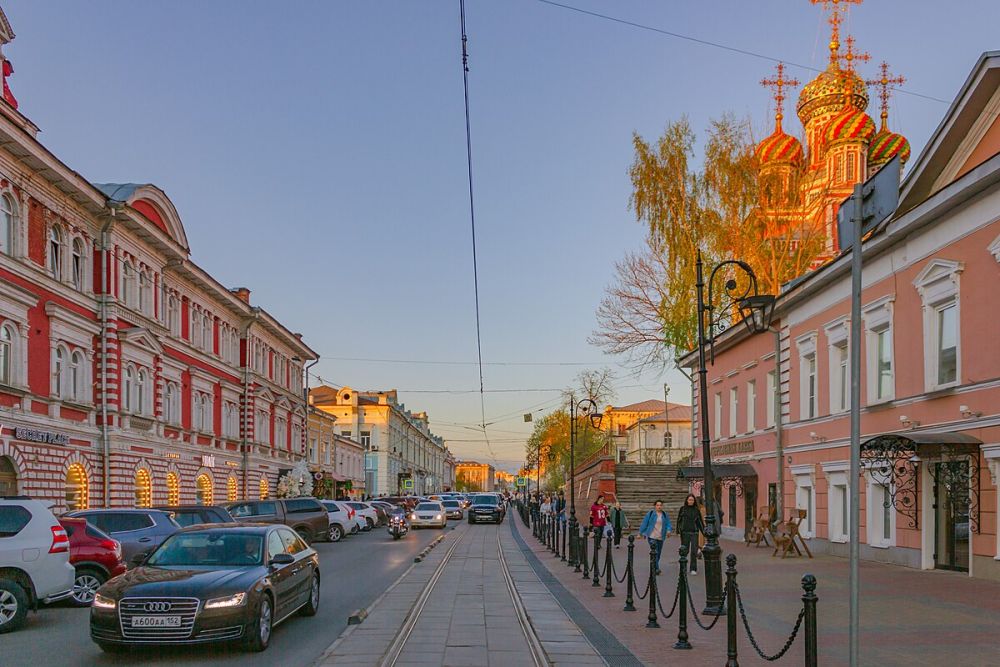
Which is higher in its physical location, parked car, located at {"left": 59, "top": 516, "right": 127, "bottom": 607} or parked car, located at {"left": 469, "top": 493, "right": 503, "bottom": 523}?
parked car, located at {"left": 59, "top": 516, "right": 127, "bottom": 607}

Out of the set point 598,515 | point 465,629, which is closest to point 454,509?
point 598,515

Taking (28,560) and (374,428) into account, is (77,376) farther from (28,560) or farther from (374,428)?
(374,428)

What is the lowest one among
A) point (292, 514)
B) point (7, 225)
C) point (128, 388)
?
point (292, 514)

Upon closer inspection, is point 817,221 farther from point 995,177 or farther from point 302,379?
point 302,379

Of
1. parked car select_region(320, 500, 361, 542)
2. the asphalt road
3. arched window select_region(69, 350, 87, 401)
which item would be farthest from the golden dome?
the asphalt road

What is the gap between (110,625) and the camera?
9734 millimetres

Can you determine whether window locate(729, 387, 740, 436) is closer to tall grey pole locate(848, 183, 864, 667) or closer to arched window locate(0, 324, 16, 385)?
arched window locate(0, 324, 16, 385)

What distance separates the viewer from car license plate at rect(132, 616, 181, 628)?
968 centimetres

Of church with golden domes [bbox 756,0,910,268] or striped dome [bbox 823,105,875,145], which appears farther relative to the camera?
striped dome [bbox 823,105,875,145]

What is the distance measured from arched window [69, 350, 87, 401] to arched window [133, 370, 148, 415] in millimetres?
4303

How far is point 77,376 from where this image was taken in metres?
31.8

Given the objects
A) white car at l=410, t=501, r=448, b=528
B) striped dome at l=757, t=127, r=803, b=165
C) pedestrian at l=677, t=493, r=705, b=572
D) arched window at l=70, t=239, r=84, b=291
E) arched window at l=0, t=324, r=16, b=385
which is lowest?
white car at l=410, t=501, r=448, b=528

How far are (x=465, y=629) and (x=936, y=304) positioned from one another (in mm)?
12287

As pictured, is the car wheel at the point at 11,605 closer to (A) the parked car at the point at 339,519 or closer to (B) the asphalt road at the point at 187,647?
(B) the asphalt road at the point at 187,647
